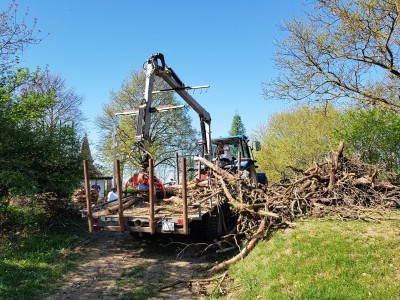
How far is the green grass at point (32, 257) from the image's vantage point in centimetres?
621

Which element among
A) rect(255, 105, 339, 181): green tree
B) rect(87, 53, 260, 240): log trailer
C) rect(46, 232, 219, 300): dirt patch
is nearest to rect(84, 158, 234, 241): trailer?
rect(87, 53, 260, 240): log trailer

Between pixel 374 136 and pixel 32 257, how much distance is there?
13.7m

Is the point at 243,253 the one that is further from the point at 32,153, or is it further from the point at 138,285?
the point at 32,153

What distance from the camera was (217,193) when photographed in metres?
8.21

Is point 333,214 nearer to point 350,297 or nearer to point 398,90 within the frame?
point 350,297

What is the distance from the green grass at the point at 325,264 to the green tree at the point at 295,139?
15.1 m

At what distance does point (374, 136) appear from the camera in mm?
15094

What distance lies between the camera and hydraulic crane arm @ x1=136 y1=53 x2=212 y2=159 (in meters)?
8.16

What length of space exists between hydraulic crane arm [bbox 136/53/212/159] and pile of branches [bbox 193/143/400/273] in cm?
218

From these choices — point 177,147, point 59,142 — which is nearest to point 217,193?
point 59,142

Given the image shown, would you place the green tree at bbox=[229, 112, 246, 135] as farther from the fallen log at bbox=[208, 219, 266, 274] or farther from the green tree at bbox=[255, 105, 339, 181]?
the fallen log at bbox=[208, 219, 266, 274]

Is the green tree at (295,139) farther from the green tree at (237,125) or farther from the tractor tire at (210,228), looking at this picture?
the green tree at (237,125)

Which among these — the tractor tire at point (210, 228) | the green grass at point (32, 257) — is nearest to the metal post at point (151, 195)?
the tractor tire at point (210, 228)

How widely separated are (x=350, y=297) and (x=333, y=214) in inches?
140
